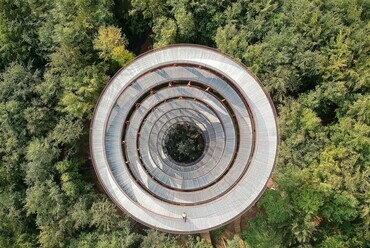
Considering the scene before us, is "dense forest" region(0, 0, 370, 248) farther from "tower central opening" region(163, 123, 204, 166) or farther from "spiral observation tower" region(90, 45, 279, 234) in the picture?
"tower central opening" region(163, 123, 204, 166)

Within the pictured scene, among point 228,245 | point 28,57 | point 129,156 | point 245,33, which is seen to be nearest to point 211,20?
point 245,33

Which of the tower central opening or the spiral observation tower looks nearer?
the spiral observation tower

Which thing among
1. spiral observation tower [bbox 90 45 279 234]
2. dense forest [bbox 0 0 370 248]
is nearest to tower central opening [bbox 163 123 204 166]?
spiral observation tower [bbox 90 45 279 234]

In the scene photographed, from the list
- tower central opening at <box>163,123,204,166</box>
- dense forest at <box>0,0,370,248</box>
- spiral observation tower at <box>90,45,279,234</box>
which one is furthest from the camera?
tower central opening at <box>163,123,204,166</box>

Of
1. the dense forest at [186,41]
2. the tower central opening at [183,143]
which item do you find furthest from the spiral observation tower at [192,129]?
the dense forest at [186,41]

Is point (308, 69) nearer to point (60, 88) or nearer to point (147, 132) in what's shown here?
point (147, 132)

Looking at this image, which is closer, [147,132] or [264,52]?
[264,52]

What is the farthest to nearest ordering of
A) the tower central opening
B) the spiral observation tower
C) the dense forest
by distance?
the tower central opening → the spiral observation tower → the dense forest
